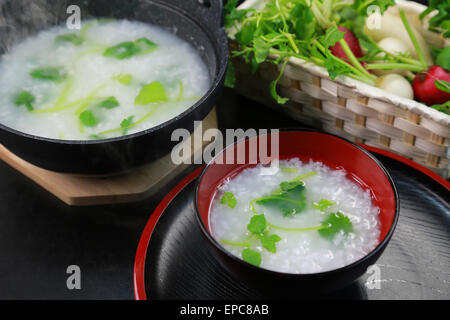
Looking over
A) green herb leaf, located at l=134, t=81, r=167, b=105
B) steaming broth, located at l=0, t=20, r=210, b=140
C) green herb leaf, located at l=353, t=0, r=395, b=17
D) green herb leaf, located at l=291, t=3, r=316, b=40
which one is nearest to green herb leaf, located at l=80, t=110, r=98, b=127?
steaming broth, located at l=0, t=20, r=210, b=140

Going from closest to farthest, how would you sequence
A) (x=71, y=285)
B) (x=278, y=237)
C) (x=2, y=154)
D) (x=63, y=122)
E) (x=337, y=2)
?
(x=278, y=237), (x=71, y=285), (x=63, y=122), (x=2, y=154), (x=337, y=2)

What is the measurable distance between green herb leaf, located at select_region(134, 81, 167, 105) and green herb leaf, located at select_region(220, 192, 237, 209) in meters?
0.41

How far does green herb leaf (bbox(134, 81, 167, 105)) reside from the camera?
140cm

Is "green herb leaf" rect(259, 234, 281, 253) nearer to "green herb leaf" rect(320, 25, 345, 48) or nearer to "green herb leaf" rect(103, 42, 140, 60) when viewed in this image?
"green herb leaf" rect(320, 25, 345, 48)

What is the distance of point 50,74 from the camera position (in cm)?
149

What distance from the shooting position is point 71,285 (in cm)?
121

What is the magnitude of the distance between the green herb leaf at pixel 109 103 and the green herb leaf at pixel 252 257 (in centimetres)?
61

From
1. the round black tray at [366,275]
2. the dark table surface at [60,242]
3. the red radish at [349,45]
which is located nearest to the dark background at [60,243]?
the dark table surface at [60,242]

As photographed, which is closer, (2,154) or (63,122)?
(63,122)

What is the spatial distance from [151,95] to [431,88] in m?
0.74

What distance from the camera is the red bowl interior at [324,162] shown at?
104 cm
